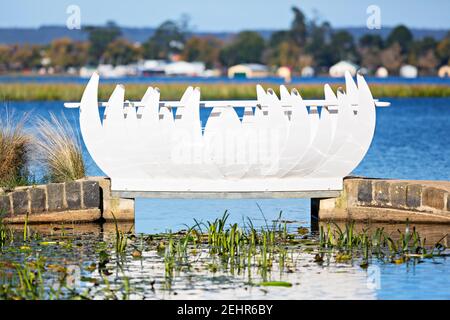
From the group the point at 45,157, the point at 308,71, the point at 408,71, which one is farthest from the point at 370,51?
the point at 45,157

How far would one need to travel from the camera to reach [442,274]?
1487 cm

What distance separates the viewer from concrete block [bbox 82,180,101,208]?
18547mm

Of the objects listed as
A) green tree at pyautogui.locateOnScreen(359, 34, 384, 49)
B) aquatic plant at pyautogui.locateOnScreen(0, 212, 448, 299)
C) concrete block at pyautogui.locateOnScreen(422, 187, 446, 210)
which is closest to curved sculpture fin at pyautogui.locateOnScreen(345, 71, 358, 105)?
concrete block at pyautogui.locateOnScreen(422, 187, 446, 210)

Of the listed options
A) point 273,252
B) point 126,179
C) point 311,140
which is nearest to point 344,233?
point 273,252

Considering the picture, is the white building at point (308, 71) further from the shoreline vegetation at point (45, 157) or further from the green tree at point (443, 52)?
the shoreline vegetation at point (45, 157)

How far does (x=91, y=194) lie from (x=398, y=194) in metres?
4.20

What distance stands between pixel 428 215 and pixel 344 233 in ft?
7.05

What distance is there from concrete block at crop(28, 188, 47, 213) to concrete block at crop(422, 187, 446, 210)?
5151 millimetres

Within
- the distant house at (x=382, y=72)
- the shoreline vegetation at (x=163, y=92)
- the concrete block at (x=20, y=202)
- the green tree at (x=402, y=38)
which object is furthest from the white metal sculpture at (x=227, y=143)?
the green tree at (x=402, y=38)

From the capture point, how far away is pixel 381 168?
3102 cm

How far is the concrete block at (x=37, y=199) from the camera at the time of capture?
60.2 ft

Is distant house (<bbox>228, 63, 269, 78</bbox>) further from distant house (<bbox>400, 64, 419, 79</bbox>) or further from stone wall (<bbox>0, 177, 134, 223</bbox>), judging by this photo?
stone wall (<bbox>0, 177, 134, 223</bbox>)

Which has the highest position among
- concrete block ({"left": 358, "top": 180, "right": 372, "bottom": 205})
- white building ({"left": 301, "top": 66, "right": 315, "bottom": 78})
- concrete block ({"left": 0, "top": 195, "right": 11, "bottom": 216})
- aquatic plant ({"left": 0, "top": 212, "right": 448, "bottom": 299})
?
white building ({"left": 301, "top": 66, "right": 315, "bottom": 78})
